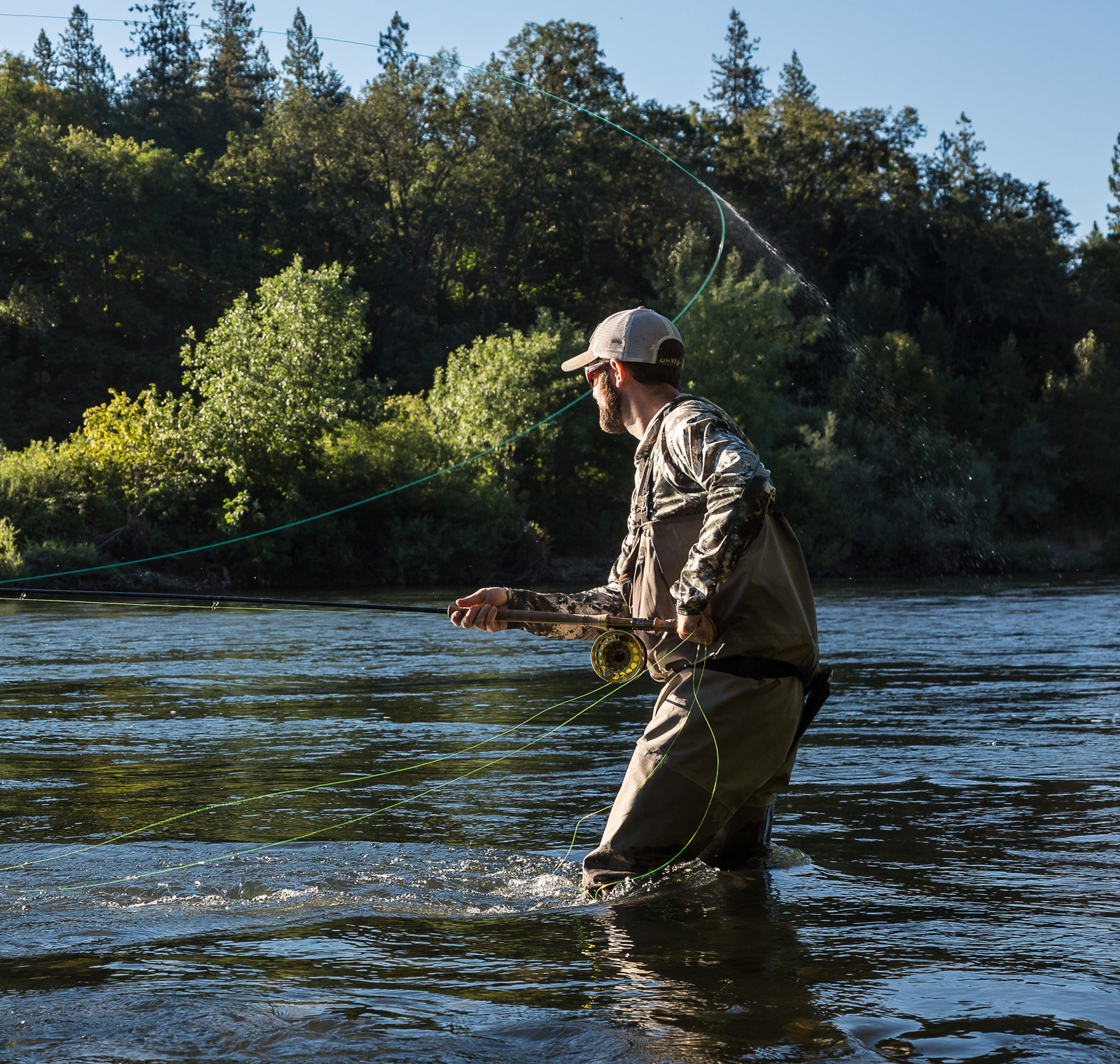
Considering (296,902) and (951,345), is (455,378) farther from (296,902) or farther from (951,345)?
(296,902)

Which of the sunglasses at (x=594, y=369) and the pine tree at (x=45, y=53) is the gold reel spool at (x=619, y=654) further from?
the pine tree at (x=45, y=53)

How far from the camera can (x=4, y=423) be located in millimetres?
45594

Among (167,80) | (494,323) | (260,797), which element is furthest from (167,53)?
(260,797)

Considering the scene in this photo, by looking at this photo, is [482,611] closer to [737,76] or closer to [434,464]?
[434,464]

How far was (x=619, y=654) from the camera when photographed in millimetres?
4535

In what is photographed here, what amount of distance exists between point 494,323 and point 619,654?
51.8 metres

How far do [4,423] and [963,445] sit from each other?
1227 inches

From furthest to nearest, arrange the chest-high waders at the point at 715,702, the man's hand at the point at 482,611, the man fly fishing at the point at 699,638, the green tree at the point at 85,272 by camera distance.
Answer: the green tree at the point at 85,272 < the man's hand at the point at 482,611 < the chest-high waders at the point at 715,702 < the man fly fishing at the point at 699,638

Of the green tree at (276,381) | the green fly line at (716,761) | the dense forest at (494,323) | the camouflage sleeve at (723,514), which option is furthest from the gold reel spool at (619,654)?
the green tree at (276,381)

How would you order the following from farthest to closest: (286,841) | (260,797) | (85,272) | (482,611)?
(85,272) < (260,797) < (286,841) < (482,611)

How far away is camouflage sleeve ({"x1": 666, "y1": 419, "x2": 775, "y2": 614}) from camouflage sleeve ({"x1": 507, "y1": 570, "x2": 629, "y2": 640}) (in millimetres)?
725

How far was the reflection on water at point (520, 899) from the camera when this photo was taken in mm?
3295

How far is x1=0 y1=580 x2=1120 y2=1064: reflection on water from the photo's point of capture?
329cm

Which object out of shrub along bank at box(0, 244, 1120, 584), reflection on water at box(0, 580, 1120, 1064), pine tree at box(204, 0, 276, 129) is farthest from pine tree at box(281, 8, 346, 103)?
reflection on water at box(0, 580, 1120, 1064)
